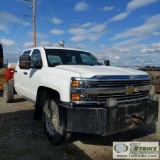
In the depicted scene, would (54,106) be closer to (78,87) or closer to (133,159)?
(78,87)

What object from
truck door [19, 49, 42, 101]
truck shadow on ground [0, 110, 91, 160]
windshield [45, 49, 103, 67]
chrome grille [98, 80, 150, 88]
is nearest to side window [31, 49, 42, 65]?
truck door [19, 49, 42, 101]

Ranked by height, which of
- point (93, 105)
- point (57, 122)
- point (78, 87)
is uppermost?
point (78, 87)

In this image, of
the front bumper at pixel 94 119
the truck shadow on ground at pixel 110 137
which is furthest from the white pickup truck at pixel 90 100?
the truck shadow on ground at pixel 110 137

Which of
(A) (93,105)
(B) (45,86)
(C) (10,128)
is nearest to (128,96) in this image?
(A) (93,105)

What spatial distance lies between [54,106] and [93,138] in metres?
1.27

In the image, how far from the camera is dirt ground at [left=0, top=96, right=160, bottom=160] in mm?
4762

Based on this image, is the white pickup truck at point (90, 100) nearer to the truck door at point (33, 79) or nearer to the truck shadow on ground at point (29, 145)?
the truck door at point (33, 79)

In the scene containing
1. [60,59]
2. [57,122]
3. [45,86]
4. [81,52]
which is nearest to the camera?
[57,122]

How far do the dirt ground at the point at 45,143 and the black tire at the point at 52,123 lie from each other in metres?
0.18

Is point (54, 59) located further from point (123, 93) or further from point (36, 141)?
point (123, 93)

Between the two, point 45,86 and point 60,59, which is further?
point 60,59

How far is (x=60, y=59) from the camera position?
21.0 feet
